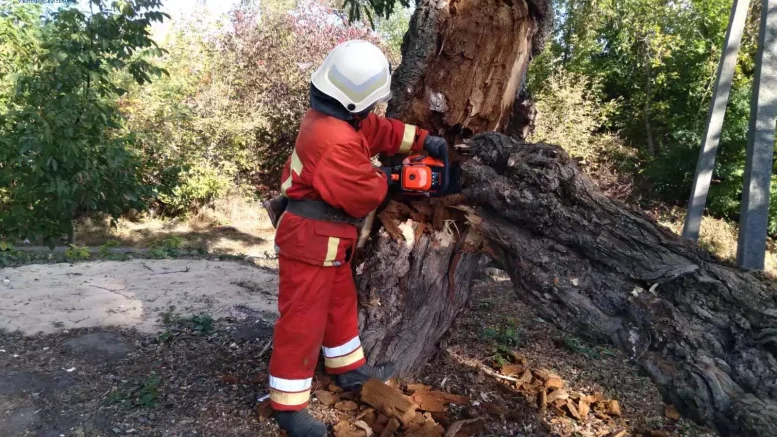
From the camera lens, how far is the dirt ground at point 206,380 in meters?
2.45

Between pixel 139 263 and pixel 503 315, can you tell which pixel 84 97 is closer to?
pixel 139 263

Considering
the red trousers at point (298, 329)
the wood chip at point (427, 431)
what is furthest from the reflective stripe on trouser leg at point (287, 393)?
the wood chip at point (427, 431)

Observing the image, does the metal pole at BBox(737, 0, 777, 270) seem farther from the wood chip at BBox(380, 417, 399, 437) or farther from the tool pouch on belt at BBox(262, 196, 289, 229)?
the tool pouch on belt at BBox(262, 196, 289, 229)

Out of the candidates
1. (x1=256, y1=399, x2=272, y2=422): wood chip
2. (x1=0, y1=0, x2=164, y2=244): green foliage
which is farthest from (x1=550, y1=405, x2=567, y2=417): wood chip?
(x1=0, y1=0, x2=164, y2=244): green foliage

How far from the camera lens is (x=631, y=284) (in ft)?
7.26

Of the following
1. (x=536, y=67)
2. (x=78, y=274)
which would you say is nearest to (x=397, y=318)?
(x=78, y=274)

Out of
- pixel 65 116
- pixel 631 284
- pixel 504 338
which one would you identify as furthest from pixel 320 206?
pixel 65 116

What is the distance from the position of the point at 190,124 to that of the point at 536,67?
8.61 m

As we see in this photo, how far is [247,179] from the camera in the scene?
470 inches

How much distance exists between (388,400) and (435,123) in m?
1.47

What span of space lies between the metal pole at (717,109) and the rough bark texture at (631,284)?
4852 millimetres

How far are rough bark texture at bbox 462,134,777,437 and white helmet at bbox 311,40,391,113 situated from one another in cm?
59

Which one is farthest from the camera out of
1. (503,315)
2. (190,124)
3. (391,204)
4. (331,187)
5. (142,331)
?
(190,124)

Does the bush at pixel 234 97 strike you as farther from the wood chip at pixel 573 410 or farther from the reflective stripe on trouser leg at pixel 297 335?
the wood chip at pixel 573 410
